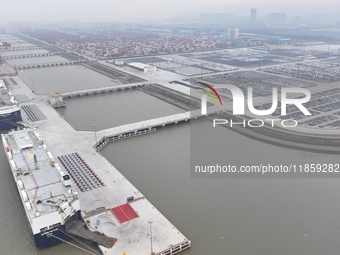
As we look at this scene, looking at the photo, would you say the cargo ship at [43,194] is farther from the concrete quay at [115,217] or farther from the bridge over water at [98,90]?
→ the bridge over water at [98,90]

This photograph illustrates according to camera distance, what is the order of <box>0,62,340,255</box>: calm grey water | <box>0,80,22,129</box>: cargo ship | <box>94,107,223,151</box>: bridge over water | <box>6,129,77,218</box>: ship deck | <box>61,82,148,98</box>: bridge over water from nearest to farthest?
<box>0,62,340,255</box>: calm grey water → <box>6,129,77,218</box>: ship deck → <box>94,107,223,151</box>: bridge over water → <box>0,80,22,129</box>: cargo ship → <box>61,82,148,98</box>: bridge over water

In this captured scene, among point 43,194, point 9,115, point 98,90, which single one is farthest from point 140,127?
point 98,90

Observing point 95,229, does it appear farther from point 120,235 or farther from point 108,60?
point 108,60

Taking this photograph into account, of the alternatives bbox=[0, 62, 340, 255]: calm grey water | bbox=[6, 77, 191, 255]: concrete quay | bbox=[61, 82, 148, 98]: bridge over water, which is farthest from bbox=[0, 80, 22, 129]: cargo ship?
bbox=[61, 82, 148, 98]: bridge over water

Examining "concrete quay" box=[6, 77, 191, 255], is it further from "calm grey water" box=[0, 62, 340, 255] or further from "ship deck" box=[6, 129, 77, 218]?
"ship deck" box=[6, 129, 77, 218]

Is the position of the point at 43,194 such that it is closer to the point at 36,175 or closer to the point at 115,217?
the point at 36,175

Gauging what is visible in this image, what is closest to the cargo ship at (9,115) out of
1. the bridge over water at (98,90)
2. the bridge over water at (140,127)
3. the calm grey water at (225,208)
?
the calm grey water at (225,208)

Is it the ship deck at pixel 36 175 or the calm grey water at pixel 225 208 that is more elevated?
the ship deck at pixel 36 175

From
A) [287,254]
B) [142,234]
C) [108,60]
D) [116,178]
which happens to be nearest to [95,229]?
[142,234]
